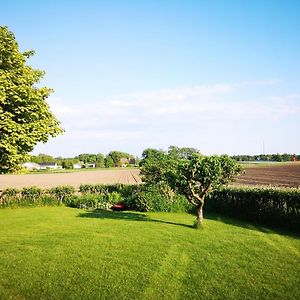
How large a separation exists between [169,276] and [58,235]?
821 cm

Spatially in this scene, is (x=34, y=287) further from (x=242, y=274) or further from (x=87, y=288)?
(x=242, y=274)

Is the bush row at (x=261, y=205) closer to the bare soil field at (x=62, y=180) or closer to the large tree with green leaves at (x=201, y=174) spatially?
the large tree with green leaves at (x=201, y=174)

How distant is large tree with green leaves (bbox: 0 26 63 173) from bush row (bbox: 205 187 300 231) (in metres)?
15.4

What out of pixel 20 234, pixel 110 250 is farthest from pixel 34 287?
pixel 20 234

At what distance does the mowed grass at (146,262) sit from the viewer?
9273mm

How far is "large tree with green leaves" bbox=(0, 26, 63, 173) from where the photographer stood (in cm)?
1772

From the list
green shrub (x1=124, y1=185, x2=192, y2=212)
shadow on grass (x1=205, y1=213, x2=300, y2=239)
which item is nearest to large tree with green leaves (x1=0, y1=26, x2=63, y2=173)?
green shrub (x1=124, y1=185, x2=192, y2=212)

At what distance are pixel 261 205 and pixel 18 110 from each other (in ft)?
61.0

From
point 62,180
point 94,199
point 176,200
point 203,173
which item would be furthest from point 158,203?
point 62,180

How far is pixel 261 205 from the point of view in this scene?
2141 cm

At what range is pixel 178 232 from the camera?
55.5 feet

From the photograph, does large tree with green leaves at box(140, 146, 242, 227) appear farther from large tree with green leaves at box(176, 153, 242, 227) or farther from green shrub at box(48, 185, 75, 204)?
green shrub at box(48, 185, 75, 204)

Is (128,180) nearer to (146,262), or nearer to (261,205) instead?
(261,205)

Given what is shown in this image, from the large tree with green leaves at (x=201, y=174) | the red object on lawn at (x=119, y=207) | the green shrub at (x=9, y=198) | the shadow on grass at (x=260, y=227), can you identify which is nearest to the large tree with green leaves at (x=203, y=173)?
the large tree with green leaves at (x=201, y=174)
